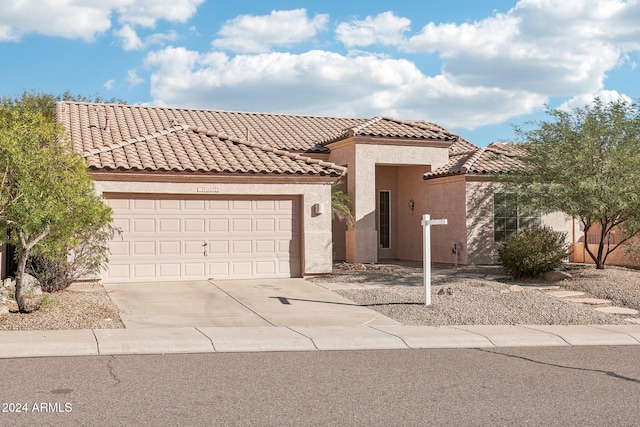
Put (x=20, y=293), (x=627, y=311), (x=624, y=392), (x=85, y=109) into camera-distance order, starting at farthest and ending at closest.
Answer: (x=85, y=109), (x=627, y=311), (x=20, y=293), (x=624, y=392)

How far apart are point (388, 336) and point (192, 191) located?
Result: 27.8 feet

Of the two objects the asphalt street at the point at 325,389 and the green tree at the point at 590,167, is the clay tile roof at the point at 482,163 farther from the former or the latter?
the asphalt street at the point at 325,389

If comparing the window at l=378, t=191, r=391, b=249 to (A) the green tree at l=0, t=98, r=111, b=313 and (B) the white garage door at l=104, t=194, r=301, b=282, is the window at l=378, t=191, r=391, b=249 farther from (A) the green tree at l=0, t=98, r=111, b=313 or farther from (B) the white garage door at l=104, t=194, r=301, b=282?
(A) the green tree at l=0, t=98, r=111, b=313

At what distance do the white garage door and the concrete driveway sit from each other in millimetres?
548

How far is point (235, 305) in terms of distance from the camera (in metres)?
14.6

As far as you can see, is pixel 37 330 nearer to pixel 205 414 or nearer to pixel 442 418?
pixel 205 414

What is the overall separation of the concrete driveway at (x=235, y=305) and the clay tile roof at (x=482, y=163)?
24.3 ft

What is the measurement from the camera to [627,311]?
1507 cm

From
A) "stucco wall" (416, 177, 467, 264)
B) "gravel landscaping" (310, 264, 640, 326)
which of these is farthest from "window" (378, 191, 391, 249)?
"gravel landscaping" (310, 264, 640, 326)

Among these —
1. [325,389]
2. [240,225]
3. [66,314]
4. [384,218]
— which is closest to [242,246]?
[240,225]

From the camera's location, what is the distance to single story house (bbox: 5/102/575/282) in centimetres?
1816

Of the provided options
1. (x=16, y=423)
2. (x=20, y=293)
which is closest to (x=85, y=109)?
(x=20, y=293)

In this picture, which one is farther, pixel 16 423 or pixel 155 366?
pixel 155 366

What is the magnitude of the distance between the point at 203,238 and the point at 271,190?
7.06ft
